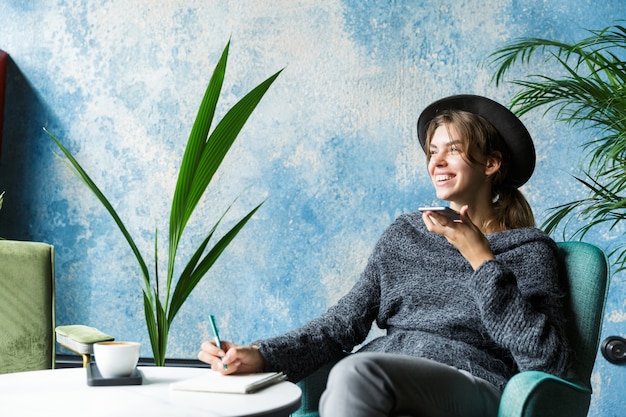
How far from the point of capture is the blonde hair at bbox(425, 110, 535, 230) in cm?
187

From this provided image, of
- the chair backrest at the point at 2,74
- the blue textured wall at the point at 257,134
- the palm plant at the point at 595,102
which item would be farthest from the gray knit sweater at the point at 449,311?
the chair backrest at the point at 2,74

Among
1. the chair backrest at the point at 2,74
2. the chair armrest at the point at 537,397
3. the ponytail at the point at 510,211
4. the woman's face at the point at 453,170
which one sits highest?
the chair backrest at the point at 2,74

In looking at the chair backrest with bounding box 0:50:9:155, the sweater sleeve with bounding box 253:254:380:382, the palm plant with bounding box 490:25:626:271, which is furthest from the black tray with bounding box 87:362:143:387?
the chair backrest with bounding box 0:50:9:155

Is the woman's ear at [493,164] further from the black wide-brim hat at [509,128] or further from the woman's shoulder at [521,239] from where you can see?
the woman's shoulder at [521,239]

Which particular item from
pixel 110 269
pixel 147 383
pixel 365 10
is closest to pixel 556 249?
pixel 147 383

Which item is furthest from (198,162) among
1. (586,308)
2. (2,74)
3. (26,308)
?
(2,74)

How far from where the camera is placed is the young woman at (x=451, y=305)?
1.38m

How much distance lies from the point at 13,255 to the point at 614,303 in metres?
2.20

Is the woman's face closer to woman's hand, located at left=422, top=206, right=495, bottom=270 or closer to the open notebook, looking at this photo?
woman's hand, located at left=422, top=206, right=495, bottom=270

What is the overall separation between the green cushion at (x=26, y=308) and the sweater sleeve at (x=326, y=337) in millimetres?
727

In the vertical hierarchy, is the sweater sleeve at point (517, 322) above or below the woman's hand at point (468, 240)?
below

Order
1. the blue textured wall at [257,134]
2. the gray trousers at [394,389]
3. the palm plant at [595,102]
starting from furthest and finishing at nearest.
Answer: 1. the blue textured wall at [257,134]
2. the palm plant at [595,102]
3. the gray trousers at [394,389]

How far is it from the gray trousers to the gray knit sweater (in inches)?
7.8

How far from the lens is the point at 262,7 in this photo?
10.5 ft
